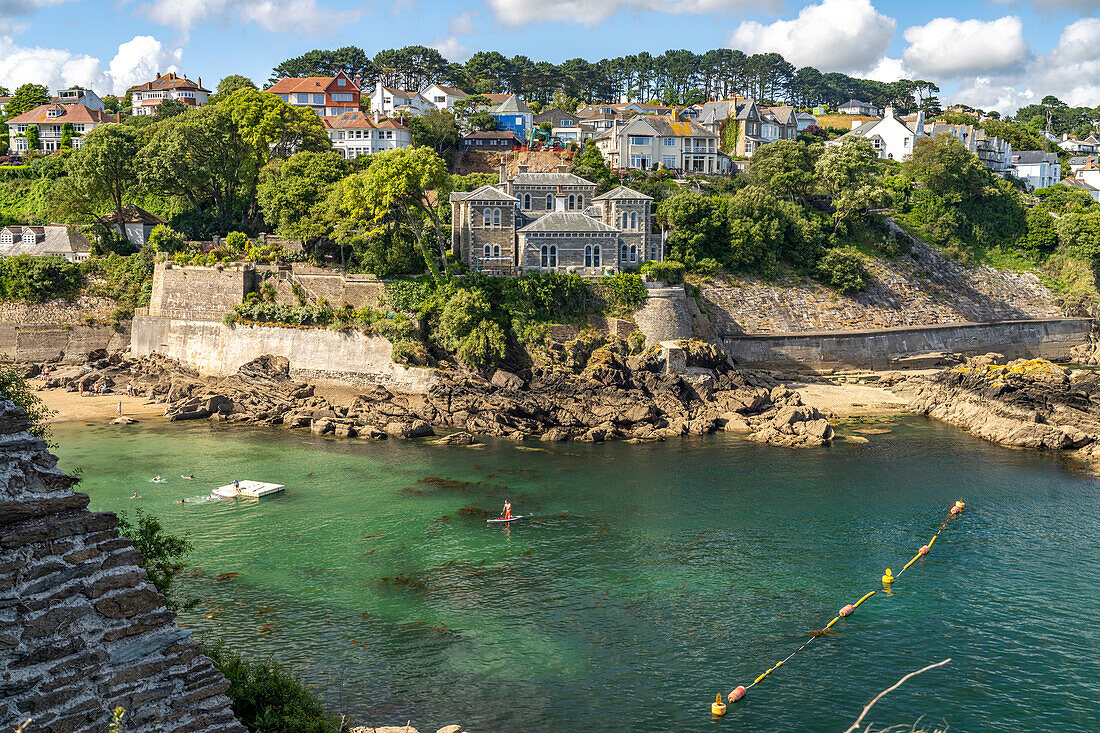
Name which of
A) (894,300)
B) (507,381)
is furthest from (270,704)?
(894,300)

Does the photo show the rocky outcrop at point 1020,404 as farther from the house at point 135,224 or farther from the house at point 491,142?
the house at point 135,224

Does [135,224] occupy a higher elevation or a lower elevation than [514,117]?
lower

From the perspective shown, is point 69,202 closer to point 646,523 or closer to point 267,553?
point 267,553

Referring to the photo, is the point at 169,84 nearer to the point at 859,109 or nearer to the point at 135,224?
the point at 135,224

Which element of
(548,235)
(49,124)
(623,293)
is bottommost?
(623,293)

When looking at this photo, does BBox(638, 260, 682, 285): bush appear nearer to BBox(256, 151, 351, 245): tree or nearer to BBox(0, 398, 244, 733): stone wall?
BBox(256, 151, 351, 245): tree

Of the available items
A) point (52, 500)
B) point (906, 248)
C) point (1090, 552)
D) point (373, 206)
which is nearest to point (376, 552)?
point (52, 500)

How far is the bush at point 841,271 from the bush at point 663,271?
562 inches

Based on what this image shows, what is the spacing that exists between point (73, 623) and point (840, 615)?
770 inches

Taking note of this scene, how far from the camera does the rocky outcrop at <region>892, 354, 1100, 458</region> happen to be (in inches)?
1612

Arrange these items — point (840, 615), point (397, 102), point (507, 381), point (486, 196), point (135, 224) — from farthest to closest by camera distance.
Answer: point (397, 102)
point (135, 224)
point (486, 196)
point (507, 381)
point (840, 615)

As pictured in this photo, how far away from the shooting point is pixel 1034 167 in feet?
318

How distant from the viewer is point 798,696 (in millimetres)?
19672

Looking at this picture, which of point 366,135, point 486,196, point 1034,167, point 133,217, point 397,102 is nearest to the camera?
point 486,196
